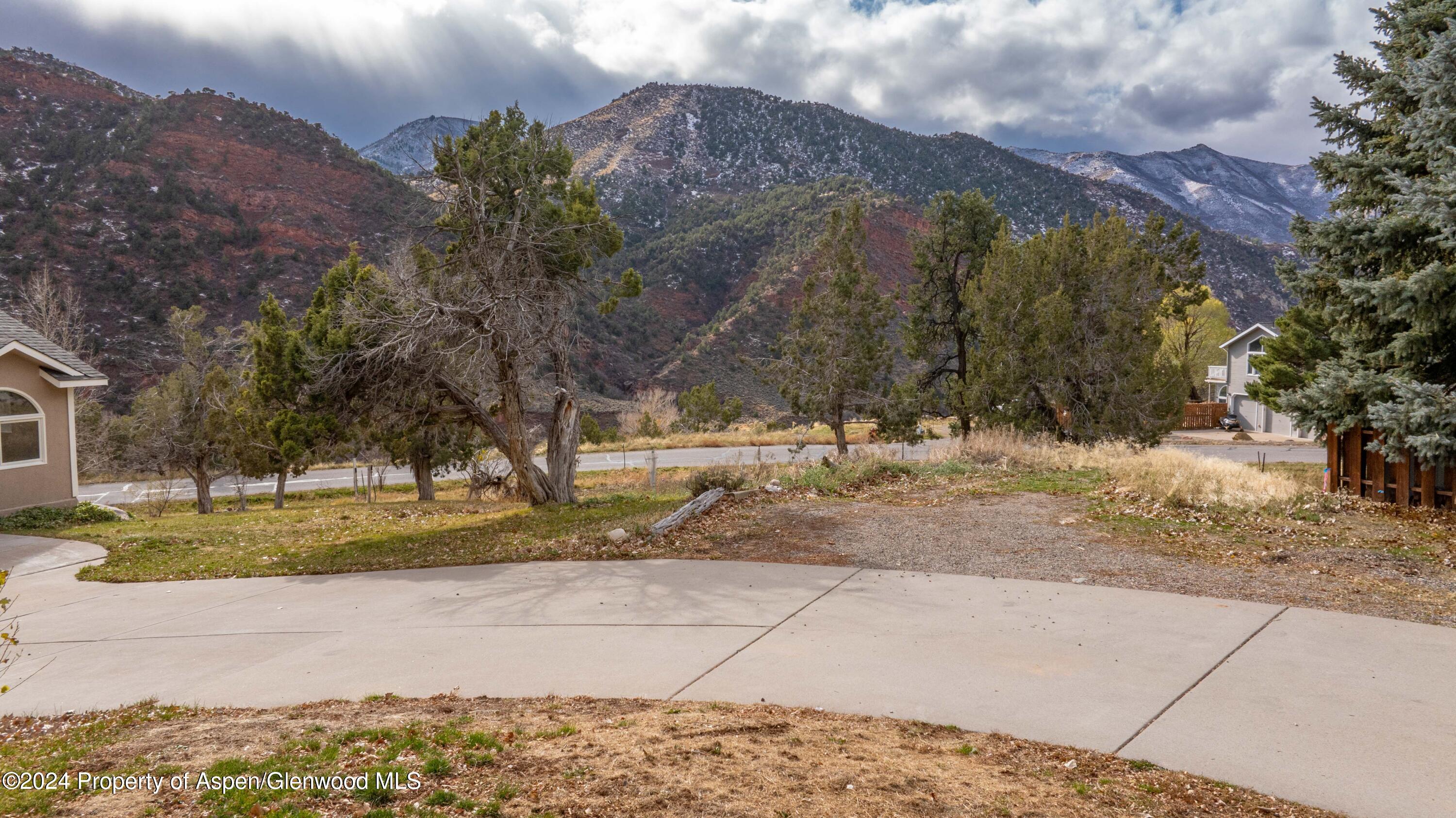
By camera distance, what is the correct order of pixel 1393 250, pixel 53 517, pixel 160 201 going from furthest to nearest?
pixel 160 201 < pixel 53 517 < pixel 1393 250

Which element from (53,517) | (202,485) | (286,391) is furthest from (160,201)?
(286,391)

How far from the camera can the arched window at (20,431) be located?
15.7 meters

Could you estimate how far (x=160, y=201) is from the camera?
48500 mm

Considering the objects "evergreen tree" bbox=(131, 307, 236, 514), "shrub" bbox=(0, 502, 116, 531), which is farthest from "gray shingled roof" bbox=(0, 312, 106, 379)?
"evergreen tree" bbox=(131, 307, 236, 514)

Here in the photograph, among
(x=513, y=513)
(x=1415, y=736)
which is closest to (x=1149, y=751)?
(x=1415, y=736)

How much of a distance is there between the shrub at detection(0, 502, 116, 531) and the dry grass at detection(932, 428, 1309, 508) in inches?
683

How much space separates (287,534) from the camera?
13.0m

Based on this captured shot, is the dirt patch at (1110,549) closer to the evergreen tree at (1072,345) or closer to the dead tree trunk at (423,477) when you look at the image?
the evergreen tree at (1072,345)

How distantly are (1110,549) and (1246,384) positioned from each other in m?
41.4

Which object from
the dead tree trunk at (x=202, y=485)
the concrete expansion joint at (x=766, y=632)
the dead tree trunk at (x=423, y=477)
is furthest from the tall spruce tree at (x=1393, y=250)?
the dead tree trunk at (x=202, y=485)

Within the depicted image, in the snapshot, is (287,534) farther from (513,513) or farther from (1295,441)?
(1295,441)

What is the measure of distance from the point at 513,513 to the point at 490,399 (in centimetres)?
281

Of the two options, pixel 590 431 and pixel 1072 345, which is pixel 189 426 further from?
pixel 1072 345

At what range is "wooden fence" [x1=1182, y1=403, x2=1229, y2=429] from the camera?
46.3 m
